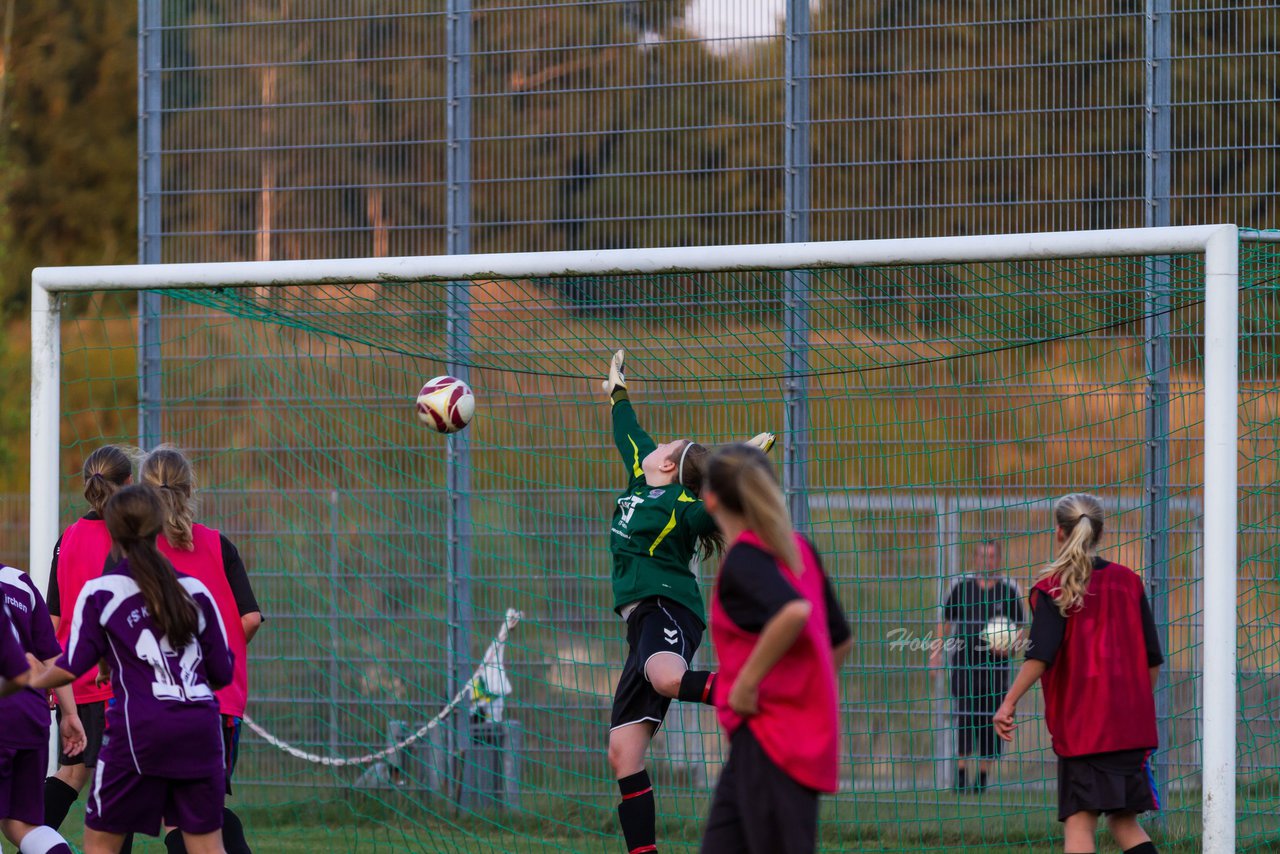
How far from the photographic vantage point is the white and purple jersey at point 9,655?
4.31m

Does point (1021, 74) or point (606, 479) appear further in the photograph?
point (606, 479)

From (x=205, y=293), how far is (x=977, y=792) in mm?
4680

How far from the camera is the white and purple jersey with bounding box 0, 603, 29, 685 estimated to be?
4.31 metres

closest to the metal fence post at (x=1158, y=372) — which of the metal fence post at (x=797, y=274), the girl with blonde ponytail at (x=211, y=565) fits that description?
the metal fence post at (x=797, y=274)

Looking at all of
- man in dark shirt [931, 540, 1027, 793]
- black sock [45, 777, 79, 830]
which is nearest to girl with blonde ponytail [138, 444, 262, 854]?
black sock [45, 777, 79, 830]

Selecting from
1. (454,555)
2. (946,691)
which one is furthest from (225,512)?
(946,691)

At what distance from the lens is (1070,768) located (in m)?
5.06

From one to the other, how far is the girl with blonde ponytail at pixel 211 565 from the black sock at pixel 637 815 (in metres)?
1.50

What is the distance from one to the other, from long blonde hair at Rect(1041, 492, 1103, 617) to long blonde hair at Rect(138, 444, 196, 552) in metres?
3.11

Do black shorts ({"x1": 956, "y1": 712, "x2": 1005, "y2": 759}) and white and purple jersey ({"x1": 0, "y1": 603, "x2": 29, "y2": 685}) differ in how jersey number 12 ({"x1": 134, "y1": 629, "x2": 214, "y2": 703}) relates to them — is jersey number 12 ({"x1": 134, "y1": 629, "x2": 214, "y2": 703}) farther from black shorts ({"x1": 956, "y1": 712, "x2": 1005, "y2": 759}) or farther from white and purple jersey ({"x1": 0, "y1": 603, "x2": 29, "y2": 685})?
black shorts ({"x1": 956, "y1": 712, "x2": 1005, "y2": 759})

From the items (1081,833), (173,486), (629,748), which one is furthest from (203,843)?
(1081,833)

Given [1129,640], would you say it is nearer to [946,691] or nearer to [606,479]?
[946,691]

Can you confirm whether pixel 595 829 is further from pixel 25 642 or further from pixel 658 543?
pixel 25 642

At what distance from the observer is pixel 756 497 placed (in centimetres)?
365
